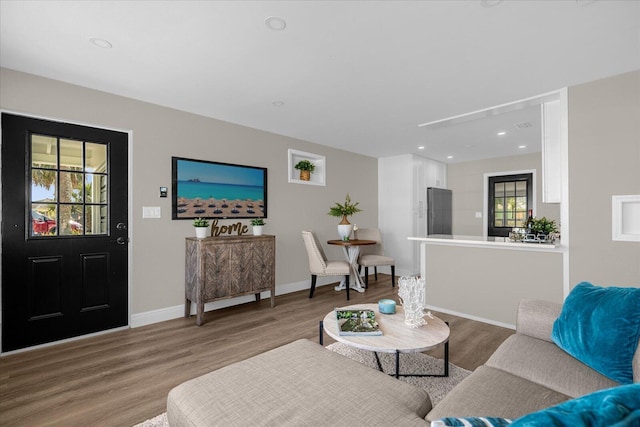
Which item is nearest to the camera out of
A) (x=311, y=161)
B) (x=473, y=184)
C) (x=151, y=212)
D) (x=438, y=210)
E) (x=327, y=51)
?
(x=327, y=51)

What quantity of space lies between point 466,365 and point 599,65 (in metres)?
2.73

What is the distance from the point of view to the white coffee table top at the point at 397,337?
1.69 m

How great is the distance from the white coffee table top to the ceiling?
2019 millimetres

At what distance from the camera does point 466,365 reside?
2.34 m

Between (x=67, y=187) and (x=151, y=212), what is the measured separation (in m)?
0.76

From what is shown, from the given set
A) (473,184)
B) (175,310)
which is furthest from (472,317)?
(473,184)

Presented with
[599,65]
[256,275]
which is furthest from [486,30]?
[256,275]

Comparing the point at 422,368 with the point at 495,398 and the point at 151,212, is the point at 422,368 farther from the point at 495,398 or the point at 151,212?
the point at 151,212

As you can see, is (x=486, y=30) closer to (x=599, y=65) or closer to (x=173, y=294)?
(x=599, y=65)

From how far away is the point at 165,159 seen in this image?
11.3ft

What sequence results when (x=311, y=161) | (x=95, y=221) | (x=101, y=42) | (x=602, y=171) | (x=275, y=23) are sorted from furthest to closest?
(x=311, y=161) < (x=95, y=221) < (x=602, y=171) < (x=101, y=42) < (x=275, y=23)

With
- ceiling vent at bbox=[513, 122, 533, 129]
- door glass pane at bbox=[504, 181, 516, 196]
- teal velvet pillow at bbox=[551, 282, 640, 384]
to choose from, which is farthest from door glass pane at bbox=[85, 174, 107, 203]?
door glass pane at bbox=[504, 181, 516, 196]

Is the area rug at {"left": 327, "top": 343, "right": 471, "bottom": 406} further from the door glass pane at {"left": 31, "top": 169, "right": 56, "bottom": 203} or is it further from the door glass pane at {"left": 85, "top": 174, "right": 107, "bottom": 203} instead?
the door glass pane at {"left": 31, "top": 169, "right": 56, "bottom": 203}

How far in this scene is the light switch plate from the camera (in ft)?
10.8
